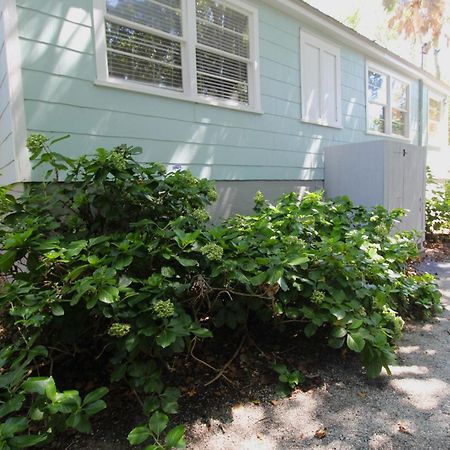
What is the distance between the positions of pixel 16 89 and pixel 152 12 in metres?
1.98

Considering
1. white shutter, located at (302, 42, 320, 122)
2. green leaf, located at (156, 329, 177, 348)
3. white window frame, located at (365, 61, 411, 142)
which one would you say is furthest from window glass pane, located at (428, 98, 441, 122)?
green leaf, located at (156, 329, 177, 348)

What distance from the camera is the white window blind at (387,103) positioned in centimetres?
851

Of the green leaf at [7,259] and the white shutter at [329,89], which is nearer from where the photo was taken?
the green leaf at [7,259]

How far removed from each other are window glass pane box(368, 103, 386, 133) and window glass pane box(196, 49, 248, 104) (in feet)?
13.7

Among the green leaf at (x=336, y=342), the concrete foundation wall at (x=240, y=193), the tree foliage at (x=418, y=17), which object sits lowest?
the green leaf at (x=336, y=342)

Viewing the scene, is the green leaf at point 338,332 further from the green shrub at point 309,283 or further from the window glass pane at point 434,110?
the window glass pane at point 434,110

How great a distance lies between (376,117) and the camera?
8.80 metres

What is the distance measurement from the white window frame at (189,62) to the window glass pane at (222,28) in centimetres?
9

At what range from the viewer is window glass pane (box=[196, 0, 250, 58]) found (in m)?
5.03

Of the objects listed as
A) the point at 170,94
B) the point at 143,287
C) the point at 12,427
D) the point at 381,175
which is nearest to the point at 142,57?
the point at 170,94

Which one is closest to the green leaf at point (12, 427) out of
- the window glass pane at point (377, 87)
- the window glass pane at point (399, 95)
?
the window glass pane at point (377, 87)

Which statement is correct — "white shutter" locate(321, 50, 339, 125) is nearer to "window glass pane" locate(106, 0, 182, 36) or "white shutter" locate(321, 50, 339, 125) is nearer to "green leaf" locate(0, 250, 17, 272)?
"window glass pane" locate(106, 0, 182, 36)

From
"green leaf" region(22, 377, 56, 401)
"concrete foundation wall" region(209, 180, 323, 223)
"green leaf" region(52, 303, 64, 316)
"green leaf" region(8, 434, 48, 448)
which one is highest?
"concrete foundation wall" region(209, 180, 323, 223)

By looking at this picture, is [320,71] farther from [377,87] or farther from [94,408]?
[94,408]
